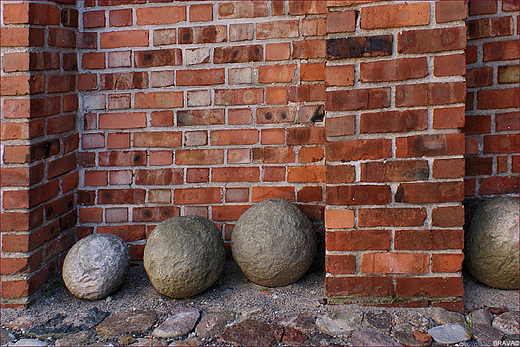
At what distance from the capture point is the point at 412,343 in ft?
5.93

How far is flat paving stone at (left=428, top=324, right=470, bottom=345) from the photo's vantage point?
182cm

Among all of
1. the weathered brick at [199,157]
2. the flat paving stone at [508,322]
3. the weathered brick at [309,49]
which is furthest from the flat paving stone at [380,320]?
the weathered brick at [309,49]

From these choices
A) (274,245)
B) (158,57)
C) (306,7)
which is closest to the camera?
(274,245)

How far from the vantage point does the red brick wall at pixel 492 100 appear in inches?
89.7

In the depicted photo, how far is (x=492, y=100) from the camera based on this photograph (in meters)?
2.31

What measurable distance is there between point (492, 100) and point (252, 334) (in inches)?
65.9

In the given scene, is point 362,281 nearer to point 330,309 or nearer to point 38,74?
point 330,309

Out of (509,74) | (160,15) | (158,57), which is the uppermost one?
(160,15)

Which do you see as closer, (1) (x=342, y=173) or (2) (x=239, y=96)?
(1) (x=342, y=173)

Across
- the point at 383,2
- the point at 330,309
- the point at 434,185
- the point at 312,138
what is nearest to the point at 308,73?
the point at 312,138

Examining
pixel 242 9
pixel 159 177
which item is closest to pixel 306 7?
pixel 242 9

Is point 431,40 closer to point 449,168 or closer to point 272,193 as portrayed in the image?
point 449,168

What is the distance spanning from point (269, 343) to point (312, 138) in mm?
1131

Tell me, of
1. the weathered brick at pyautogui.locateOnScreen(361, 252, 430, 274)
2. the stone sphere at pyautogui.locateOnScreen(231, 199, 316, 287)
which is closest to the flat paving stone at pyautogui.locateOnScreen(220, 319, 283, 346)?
the stone sphere at pyautogui.locateOnScreen(231, 199, 316, 287)
